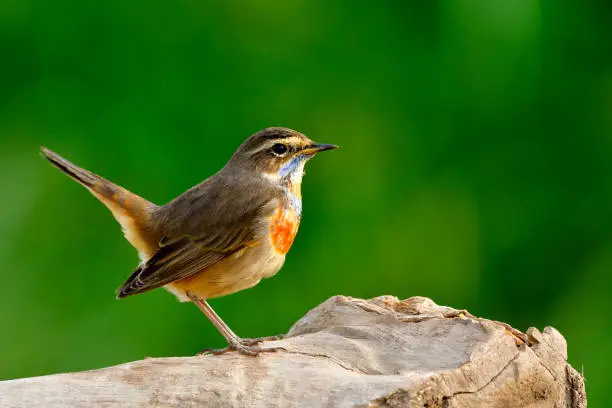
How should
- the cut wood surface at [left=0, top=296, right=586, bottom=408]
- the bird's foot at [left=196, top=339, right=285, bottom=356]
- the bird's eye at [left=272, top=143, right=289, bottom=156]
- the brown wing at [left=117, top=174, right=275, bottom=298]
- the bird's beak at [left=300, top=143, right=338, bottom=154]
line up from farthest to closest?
the bird's eye at [left=272, top=143, right=289, bottom=156] → the bird's beak at [left=300, top=143, right=338, bottom=154] → the brown wing at [left=117, top=174, right=275, bottom=298] → the bird's foot at [left=196, top=339, right=285, bottom=356] → the cut wood surface at [left=0, top=296, right=586, bottom=408]

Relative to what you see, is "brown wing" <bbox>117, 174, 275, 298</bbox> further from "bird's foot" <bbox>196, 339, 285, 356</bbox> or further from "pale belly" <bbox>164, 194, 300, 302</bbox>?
"bird's foot" <bbox>196, 339, 285, 356</bbox>

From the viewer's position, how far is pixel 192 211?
210 inches

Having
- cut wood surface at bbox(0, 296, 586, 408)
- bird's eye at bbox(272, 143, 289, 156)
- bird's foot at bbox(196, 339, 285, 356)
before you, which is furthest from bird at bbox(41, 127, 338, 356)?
cut wood surface at bbox(0, 296, 586, 408)

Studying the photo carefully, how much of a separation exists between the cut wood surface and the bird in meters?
0.44

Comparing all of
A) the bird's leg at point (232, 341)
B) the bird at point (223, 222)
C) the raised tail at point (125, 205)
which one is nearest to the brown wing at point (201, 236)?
the bird at point (223, 222)

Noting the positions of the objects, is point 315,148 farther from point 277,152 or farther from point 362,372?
point 362,372

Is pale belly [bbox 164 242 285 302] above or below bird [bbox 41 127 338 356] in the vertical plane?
below

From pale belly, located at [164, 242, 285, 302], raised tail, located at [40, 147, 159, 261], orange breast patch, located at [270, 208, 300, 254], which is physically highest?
raised tail, located at [40, 147, 159, 261]

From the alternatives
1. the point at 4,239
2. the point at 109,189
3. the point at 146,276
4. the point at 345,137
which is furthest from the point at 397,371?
the point at 4,239

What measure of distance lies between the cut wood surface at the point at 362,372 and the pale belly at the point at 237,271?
35cm

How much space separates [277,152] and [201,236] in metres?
0.61

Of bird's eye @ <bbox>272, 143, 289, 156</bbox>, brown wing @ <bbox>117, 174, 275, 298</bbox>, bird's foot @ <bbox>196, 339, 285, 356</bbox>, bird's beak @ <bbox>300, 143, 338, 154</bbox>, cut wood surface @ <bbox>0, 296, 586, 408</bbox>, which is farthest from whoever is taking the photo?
bird's eye @ <bbox>272, 143, 289, 156</bbox>

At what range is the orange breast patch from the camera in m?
5.16

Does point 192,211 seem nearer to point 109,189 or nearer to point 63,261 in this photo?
point 109,189
